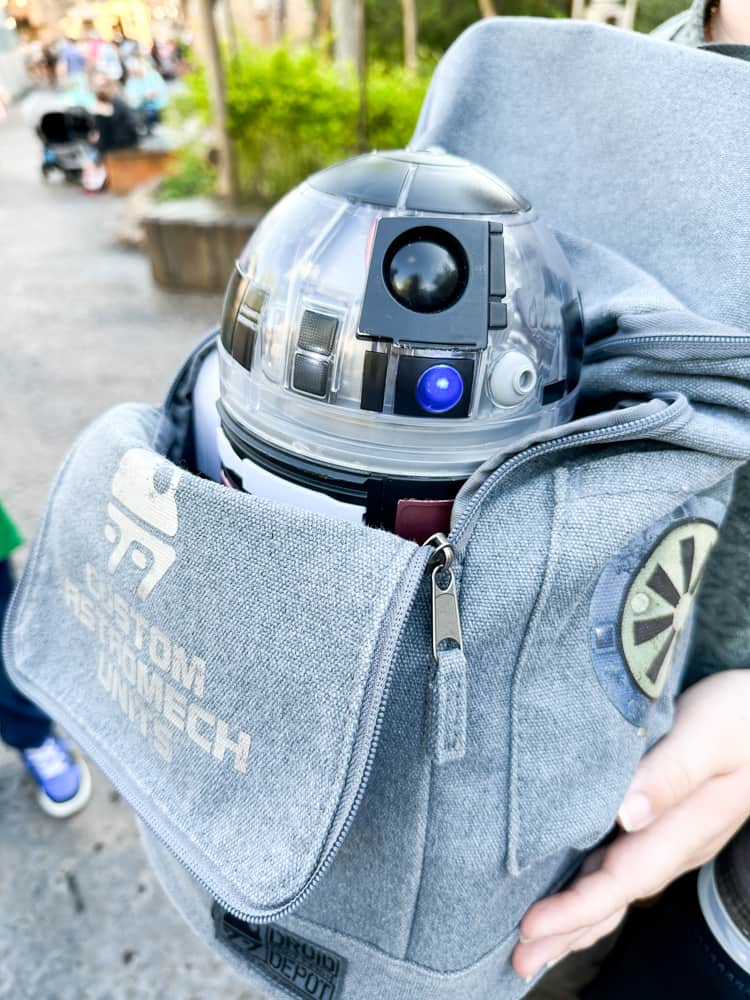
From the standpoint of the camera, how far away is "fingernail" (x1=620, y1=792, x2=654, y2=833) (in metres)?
0.74

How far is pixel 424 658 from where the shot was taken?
59 centimetres

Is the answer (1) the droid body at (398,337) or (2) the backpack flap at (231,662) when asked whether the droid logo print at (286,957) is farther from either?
(1) the droid body at (398,337)

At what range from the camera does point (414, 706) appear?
1.95 feet

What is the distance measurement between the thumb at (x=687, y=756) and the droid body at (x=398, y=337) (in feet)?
1.11

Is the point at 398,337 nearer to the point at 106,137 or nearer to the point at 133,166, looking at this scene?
the point at 133,166

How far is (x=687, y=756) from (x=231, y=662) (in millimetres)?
472

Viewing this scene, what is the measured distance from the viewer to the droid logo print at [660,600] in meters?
0.62

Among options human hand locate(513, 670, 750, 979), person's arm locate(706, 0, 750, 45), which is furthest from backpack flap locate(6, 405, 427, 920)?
person's arm locate(706, 0, 750, 45)

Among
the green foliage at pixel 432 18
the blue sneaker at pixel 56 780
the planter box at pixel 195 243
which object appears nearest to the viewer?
the blue sneaker at pixel 56 780

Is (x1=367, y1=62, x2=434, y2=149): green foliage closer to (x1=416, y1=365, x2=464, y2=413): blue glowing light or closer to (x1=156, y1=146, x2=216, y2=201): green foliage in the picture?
(x1=156, y1=146, x2=216, y2=201): green foliage

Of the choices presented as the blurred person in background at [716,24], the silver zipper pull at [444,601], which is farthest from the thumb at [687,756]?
the blurred person in background at [716,24]

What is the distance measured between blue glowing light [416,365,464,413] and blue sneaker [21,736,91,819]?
1.41 metres

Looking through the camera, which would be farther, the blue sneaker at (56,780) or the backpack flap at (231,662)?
the blue sneaker at (56,780)

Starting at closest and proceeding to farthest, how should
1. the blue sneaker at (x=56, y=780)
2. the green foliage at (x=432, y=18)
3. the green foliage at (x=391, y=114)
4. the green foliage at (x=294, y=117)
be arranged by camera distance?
the blue sneaker at (x=56, y=780) < the green foliage at (x=294, y=117) < the green foliage at (x=391, y=114) < the green foliage at (x=432, y=18)
